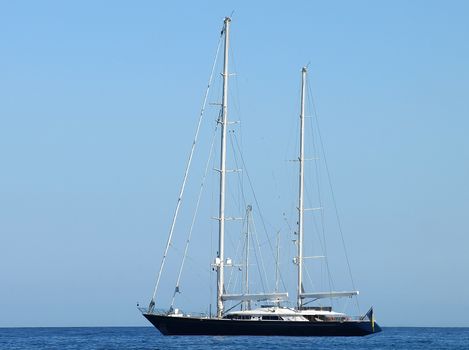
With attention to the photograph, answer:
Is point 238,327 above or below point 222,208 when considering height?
below

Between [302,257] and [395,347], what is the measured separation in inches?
463

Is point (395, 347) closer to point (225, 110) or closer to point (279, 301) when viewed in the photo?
point (279, 301)

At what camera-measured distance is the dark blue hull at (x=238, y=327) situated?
3792 inches

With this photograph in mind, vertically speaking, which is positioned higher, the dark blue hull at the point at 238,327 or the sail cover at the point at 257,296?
the sail cover at the point at 257,296

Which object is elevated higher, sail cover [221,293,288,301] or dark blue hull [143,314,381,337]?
sail cover [221,293,288,301]

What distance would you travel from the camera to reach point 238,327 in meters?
96.6

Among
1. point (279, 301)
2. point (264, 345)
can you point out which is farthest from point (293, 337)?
point (264, 345)

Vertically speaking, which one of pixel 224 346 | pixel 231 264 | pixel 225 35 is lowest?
pixel 224 346

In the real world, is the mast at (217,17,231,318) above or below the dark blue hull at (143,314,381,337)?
above

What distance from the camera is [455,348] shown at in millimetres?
104812

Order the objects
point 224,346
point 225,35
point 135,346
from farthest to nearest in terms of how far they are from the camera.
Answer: point 225,35, point 135,346, point 224,346

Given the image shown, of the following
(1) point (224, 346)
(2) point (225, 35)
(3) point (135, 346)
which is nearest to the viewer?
(1) point (224, 346)

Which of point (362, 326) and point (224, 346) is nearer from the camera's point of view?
point (224, 346)

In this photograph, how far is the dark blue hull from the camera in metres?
96.3
